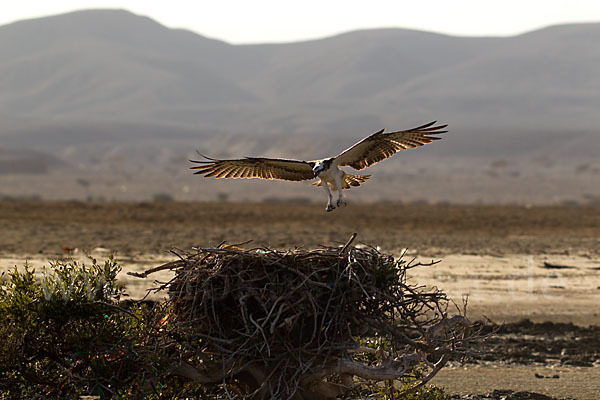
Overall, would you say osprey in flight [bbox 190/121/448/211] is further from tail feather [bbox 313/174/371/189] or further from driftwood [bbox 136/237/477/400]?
driftwood [bbox 136/237/477/400]

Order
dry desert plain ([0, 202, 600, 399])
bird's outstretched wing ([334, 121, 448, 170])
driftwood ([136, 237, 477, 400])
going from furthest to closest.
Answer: dry desert plain ([0, 202, 600, 399]), bird's outstretched wing ([334, 121, 448, 170]), driftwood ([136, 237, 477, 400])

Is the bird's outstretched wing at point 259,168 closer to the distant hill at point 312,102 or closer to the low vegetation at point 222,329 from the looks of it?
the low vegetation at point 222,329

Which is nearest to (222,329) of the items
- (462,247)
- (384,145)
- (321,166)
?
(321,166)

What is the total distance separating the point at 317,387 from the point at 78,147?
107306 millimetres

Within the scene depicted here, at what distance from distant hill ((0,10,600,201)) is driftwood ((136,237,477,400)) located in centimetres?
7037

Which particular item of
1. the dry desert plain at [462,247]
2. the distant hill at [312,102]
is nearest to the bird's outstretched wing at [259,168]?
the dry desert plain at [462,247]

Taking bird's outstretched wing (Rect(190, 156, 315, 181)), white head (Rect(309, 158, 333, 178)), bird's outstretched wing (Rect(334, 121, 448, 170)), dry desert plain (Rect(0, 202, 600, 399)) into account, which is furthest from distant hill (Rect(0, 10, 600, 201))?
white head (Rect(309, 158, 333, 178))

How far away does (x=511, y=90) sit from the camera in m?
152

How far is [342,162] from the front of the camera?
852 cm

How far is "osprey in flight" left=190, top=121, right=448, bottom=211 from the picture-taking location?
8492mm

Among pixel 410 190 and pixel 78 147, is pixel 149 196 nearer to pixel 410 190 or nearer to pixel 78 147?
pixel 410 190

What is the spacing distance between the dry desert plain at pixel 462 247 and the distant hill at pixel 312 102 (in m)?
47.4

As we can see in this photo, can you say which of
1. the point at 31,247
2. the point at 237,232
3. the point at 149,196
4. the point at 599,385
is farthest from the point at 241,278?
the point at 149,196

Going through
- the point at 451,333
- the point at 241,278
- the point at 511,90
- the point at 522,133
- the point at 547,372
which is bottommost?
the point at 547,372
